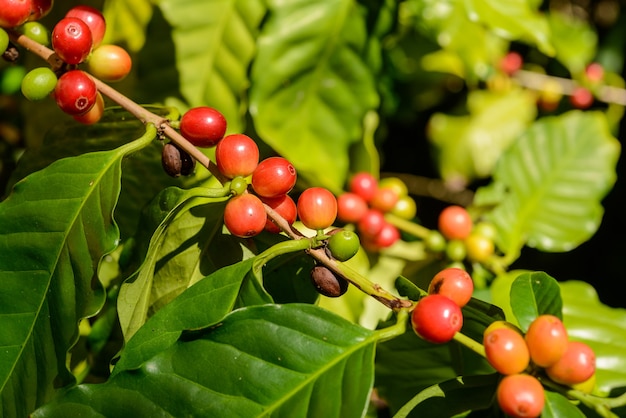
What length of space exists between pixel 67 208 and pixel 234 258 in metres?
0.29

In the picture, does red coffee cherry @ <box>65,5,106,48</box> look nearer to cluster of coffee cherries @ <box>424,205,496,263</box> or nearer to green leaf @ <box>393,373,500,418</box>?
green leaf @ <box>393,373,500,418</box>

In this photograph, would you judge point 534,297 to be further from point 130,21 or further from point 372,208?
point 130,21

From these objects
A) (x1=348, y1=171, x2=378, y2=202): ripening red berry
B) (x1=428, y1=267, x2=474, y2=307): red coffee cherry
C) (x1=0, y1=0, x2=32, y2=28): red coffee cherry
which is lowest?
(x1=348, y1=171, x2=378, y2=202): ripening red berry

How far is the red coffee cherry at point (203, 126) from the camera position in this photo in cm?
104

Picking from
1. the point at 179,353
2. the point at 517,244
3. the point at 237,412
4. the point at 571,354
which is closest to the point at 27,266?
the point at 179,353

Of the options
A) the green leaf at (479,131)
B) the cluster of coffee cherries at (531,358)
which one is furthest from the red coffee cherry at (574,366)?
the green leaf at (479,131)

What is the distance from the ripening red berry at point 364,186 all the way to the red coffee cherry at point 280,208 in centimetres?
62

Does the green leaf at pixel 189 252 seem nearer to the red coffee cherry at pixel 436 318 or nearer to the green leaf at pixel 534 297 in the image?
the red coffee cherry at pixel 436 318

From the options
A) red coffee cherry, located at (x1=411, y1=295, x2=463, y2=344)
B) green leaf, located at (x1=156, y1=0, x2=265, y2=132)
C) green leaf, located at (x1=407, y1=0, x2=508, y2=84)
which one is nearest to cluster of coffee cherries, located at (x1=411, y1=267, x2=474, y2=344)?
red coffee cherry, located at (x1=411, y1=295, x2=463, y2=344)

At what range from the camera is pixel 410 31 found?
2.25 meters

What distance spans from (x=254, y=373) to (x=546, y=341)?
0.41 meters

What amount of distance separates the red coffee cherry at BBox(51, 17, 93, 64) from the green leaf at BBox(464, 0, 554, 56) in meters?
1.07

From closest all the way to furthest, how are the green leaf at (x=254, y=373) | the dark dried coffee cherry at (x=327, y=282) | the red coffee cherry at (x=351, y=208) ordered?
the green leaf at (x=254, y=373) → the dark dried coffee cherry at (x=327, y=282) → the red coffee cherry at (x=351, y=208)

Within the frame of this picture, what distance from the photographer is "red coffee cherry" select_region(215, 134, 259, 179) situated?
1.01 meters
